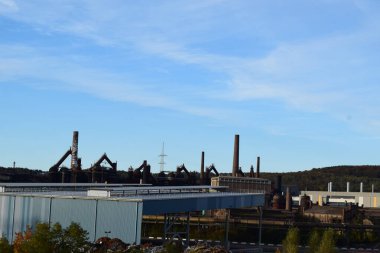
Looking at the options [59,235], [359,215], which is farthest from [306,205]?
[59,235]

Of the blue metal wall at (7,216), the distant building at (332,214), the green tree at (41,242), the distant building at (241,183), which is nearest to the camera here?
the green tree at (41,242)

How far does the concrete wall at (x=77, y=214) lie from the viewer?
1438 inches

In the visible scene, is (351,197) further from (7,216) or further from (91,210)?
(91,210)

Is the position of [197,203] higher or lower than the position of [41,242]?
higher

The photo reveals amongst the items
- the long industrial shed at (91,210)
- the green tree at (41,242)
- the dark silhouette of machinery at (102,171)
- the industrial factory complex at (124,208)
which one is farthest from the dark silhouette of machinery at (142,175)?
the green tree at (41,242)

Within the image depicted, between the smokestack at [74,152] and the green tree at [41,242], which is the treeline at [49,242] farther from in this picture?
the smokestack at [74,152]

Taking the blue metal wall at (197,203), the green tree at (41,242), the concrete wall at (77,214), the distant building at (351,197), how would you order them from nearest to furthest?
the green tree at (41,242) → the concrete wall at (77,214) → the blue metal wall at (197,203) → the distant building at (351,197)

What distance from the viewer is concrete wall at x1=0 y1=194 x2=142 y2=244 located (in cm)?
3653

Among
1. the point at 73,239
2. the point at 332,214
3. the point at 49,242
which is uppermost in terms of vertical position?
the point at 73,239

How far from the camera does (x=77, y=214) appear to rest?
37.9 metres

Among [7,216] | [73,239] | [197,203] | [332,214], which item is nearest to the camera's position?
[73,239]

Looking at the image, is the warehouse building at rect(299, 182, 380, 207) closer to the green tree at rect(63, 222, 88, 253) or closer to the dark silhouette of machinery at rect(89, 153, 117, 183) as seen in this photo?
the dark silhouette of machinery at rect(89, 153, 117, 183)

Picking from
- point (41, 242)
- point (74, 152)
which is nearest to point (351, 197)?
point (74, 152)

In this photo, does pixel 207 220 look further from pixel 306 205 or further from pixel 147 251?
pixel 147 251
